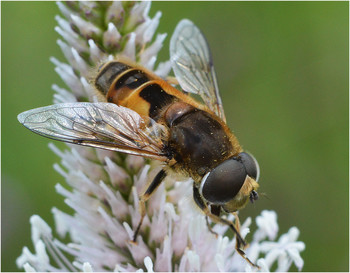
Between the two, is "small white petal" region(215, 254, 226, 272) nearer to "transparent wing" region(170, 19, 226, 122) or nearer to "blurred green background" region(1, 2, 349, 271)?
"transparent wing" region(170, 19, 226, 122)

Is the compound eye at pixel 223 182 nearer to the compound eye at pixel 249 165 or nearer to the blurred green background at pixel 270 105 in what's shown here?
the compound eye at pixel 249 165

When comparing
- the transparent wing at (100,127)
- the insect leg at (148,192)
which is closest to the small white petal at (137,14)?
the transparent wing at (100,127)

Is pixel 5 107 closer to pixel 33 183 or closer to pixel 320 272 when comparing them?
pixel 33 183

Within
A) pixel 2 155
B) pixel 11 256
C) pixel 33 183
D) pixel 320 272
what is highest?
pixel 2 155

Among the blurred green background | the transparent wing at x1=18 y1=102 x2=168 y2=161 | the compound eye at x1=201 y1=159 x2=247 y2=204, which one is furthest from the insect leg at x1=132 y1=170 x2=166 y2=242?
the blurred green background

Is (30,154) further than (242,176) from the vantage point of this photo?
Yes

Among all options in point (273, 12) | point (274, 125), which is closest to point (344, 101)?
point (274, 125)
